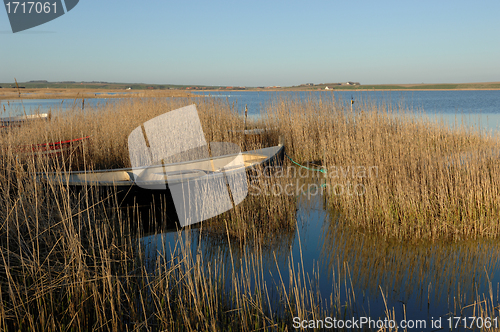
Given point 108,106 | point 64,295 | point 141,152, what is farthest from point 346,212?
point 108,106

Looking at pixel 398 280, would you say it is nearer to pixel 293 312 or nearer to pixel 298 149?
pixel 293 312

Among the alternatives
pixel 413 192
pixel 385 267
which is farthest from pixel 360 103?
pixel 385 267

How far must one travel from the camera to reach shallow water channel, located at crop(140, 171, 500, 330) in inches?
108

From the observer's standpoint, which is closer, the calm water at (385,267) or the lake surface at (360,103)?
the calm water at (385,267)

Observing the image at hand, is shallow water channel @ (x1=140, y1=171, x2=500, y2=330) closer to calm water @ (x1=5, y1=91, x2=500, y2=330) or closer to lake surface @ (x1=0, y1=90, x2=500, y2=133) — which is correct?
calm water @ (x1=5, y1=91, x2=500, y2=330)

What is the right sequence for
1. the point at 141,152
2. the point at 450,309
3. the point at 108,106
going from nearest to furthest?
the point at 450,309 < the point at 141,152 < the point at 108,106

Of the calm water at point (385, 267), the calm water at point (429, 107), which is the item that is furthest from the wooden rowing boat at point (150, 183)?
the calm water at point (429, 107)

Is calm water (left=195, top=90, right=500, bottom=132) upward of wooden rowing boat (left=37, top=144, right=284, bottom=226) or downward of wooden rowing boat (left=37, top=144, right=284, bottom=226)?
upward

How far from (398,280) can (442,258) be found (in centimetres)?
69

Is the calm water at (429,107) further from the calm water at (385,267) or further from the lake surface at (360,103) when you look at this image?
the calm water at (385,267)

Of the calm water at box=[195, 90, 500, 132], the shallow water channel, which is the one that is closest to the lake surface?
the calm water at box=[195, 90, 500, 132]

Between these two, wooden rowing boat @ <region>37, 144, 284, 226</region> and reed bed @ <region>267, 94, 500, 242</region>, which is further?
wooden rowing boat @ <region>37, 144, 284, 226</region>

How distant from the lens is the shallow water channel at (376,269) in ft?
9.01

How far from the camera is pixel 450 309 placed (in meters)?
2.73
